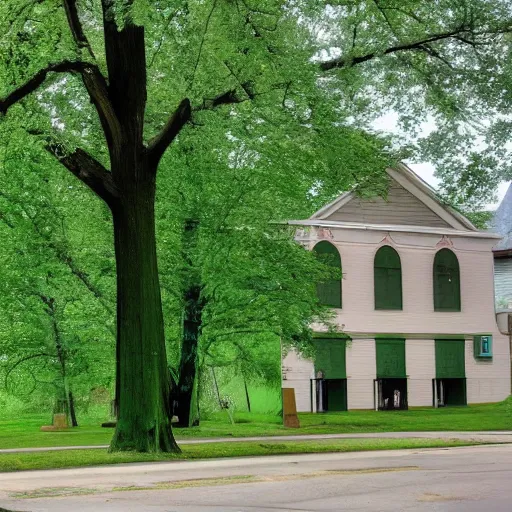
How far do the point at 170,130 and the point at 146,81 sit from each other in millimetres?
1144

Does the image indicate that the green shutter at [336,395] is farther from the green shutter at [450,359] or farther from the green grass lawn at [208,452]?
the green grass lawn at [208,452]

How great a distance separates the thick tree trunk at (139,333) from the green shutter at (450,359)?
19.3 metres

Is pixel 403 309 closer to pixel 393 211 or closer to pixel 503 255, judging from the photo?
pixel 393 211

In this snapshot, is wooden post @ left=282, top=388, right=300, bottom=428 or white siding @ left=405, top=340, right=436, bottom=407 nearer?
wooden post @ left=282, top=388, right=300, bottom=428

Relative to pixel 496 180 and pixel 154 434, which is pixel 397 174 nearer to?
pixel 496 180

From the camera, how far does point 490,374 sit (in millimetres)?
38969

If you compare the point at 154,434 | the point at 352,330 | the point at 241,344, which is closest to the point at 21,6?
the point at 154,434

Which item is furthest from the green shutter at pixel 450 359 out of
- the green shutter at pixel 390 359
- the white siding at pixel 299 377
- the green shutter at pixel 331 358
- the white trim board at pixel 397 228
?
the white siding at pixel 299 377

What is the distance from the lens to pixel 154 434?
65.9 ft

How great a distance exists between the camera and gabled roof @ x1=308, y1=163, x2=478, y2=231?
3753cm

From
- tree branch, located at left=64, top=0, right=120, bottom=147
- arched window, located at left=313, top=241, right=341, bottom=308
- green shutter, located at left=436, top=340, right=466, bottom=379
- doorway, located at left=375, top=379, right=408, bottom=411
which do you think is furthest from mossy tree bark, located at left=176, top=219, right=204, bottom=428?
green shutter, located at left=436, top=340, right=466, bottom=379

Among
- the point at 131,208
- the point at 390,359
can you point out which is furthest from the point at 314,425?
the point at 131,208

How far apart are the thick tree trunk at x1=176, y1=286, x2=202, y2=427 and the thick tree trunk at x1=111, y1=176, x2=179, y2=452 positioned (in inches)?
278

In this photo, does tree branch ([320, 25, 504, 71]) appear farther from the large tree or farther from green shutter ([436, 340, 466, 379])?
green shutter ([436, 340, 466, 379])
